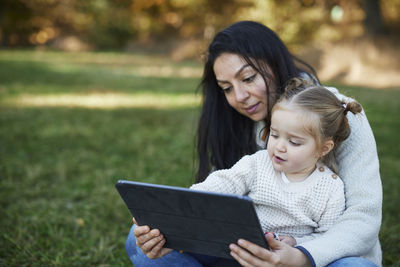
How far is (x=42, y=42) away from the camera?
27656mm

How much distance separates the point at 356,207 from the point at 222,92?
106 cm

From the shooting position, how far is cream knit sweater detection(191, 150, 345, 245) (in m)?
1.64

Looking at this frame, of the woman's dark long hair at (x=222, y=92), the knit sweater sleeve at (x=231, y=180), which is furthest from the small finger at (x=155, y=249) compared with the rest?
the woman's dark long hair at (x=222, y=92)

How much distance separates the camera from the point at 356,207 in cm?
162

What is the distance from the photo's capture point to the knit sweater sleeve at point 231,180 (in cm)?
172

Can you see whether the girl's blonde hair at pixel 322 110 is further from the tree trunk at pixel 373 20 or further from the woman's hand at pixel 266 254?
the tree trunk at pixel 373 20

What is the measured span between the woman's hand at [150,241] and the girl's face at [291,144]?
0.54 metres

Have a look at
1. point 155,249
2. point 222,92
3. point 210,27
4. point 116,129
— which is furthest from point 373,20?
point 155,249

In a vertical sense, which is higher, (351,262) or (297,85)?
(297,85)

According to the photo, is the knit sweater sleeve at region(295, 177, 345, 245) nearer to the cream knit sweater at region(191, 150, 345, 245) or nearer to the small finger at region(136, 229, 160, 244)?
the cream knit sweater at region(191, 150, 345, 245)

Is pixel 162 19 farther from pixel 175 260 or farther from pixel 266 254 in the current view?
pixel 266 254

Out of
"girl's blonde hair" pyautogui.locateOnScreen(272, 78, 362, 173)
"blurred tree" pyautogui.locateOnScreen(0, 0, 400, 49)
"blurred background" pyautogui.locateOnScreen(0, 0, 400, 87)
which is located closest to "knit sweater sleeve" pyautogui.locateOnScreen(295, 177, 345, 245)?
"girl's blonde hair" pyautogui.locateOnScreen(272, 78, 362, 173)

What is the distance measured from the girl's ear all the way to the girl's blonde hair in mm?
17

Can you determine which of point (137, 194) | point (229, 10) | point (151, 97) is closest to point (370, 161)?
point (137, 194)
